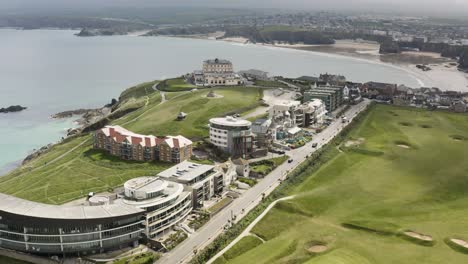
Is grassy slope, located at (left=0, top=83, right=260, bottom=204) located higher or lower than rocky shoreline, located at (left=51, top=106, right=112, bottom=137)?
higher

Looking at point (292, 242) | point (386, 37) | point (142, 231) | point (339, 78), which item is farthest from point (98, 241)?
point (386, 37)

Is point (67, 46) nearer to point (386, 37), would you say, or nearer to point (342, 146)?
point (386, 37)

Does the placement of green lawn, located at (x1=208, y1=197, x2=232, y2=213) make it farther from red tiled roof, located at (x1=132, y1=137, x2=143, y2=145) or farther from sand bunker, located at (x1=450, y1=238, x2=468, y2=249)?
sand bunker, located at (x1=450, y1=238, x2=468, y2=249)

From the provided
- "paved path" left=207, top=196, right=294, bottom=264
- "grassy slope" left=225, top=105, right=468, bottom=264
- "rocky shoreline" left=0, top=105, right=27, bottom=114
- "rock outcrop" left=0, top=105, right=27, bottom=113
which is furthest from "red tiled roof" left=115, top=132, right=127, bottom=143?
"rock outcrop" left=0, top=105, right=27, bottom=113

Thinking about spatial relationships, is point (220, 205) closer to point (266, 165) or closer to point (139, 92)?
point (266, 165)

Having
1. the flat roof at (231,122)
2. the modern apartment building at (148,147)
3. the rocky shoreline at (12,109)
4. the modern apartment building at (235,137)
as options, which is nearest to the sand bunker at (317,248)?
the modern apartment building at (148,147)

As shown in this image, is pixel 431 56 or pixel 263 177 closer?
pixel 263 177
